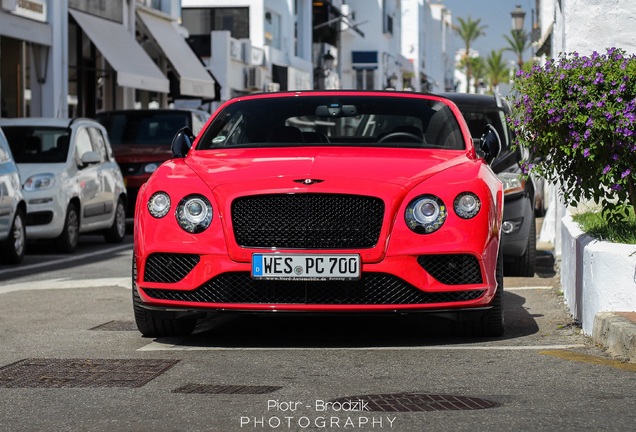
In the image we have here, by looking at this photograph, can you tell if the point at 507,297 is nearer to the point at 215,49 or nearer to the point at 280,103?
the point at 280,103

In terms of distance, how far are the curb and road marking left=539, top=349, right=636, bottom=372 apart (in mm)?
83

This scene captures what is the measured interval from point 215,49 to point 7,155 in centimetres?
3633

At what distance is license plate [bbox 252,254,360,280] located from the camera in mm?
7824

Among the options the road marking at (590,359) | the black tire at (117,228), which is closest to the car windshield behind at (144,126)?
the black tire at (117,228)

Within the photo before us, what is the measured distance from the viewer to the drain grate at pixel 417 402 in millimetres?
5977

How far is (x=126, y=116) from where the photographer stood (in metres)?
24.1

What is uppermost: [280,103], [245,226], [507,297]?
[280,103]

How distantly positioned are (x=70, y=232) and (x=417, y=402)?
1197 cm

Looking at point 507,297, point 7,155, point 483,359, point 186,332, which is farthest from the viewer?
point 7,155

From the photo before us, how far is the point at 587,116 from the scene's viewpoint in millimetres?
8672

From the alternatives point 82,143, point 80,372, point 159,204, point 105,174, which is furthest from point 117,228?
point 80,372

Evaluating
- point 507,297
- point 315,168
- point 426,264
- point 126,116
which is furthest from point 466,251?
point 126,116

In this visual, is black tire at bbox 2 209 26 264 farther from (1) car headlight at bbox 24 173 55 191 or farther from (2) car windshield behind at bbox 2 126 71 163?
(2) car windshield behind at bbox 2 126 71 163

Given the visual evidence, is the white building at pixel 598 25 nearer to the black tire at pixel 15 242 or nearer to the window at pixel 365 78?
the black tire at pixel 15 242
